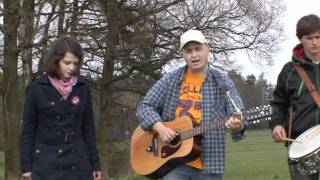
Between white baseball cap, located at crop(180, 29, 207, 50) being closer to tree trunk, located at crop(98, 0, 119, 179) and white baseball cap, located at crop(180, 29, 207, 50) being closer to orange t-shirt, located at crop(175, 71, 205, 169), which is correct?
orange t-shirt, located at crop(175, 71, 205, 169)

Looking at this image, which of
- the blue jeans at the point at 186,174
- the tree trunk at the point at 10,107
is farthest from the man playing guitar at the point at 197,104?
the tree trunk at the point at 10,107

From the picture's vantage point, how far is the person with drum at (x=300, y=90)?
14.7 feet

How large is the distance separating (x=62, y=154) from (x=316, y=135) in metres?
1.99

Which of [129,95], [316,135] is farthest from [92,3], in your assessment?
[316,135]

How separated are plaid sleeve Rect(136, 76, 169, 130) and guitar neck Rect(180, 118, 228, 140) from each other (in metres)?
0.30

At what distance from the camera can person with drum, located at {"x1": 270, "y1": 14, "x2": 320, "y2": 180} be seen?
4492 millimetres

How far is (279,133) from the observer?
463cm

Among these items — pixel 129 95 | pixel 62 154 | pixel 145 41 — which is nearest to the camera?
pixel 62 154

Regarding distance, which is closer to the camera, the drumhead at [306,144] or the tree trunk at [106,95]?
the drumhead at [306,144]

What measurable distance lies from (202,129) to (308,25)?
3.83 feet

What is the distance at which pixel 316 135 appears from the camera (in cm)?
422

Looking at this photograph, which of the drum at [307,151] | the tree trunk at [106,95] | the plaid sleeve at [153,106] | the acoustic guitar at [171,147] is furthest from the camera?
the tree trunk at [106,95]

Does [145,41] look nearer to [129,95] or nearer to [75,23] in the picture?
[75,23]

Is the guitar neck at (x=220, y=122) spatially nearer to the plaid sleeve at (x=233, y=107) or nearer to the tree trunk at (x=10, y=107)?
the plaid sleeve at (x=233, y=107)
